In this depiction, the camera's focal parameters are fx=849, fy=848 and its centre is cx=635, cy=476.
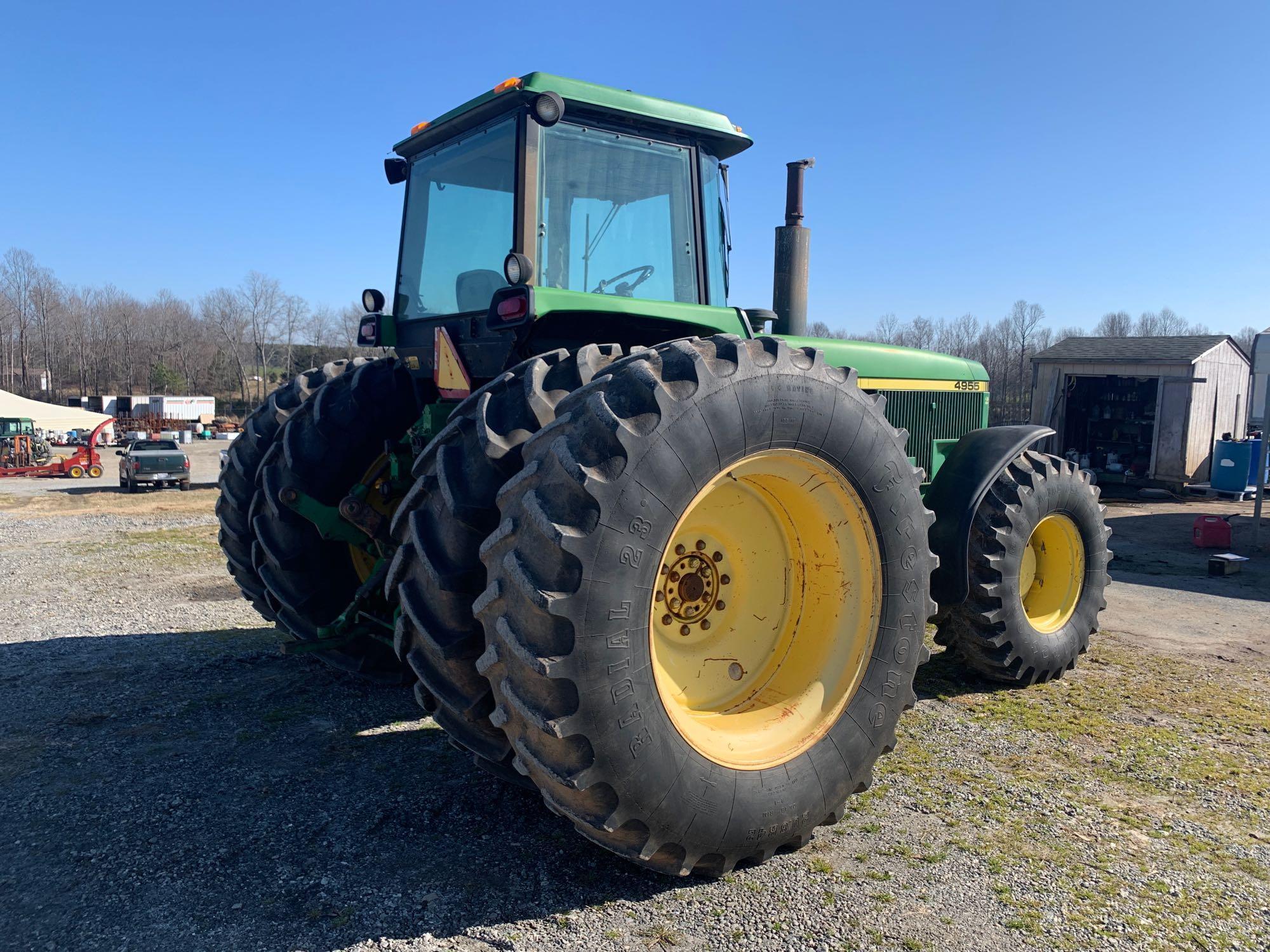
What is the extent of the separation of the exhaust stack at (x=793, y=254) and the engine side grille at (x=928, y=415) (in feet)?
2.46

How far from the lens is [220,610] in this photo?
6.97 metres

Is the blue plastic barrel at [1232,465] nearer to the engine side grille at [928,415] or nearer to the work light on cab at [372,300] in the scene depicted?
the engine side grille at [928,415]

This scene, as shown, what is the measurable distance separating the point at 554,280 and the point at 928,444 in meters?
3.07

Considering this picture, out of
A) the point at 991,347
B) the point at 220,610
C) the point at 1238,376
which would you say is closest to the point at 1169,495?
the point at 1238,376

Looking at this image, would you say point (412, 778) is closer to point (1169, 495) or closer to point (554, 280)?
point (554, 280)

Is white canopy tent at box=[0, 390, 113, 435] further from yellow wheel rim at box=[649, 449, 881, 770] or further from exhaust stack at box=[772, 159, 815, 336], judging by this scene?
yellow wheel rim at box=[649, 449, 881, 770]

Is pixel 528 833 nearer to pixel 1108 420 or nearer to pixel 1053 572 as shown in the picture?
pixel 1053 572

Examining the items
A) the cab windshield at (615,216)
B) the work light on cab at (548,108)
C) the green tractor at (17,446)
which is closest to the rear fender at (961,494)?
the cab windshield at (615,216)

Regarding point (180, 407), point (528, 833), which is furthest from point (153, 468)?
point (180, 407)

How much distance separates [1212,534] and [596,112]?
11073 millimetres

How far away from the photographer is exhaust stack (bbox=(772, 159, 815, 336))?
201 inches

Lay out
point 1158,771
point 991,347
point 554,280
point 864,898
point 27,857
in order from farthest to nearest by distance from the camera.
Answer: point 991,347
point 1158,771
point 554,280
point 27,857
point 864,898

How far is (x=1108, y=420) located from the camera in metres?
20.0

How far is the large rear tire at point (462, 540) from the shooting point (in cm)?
266
